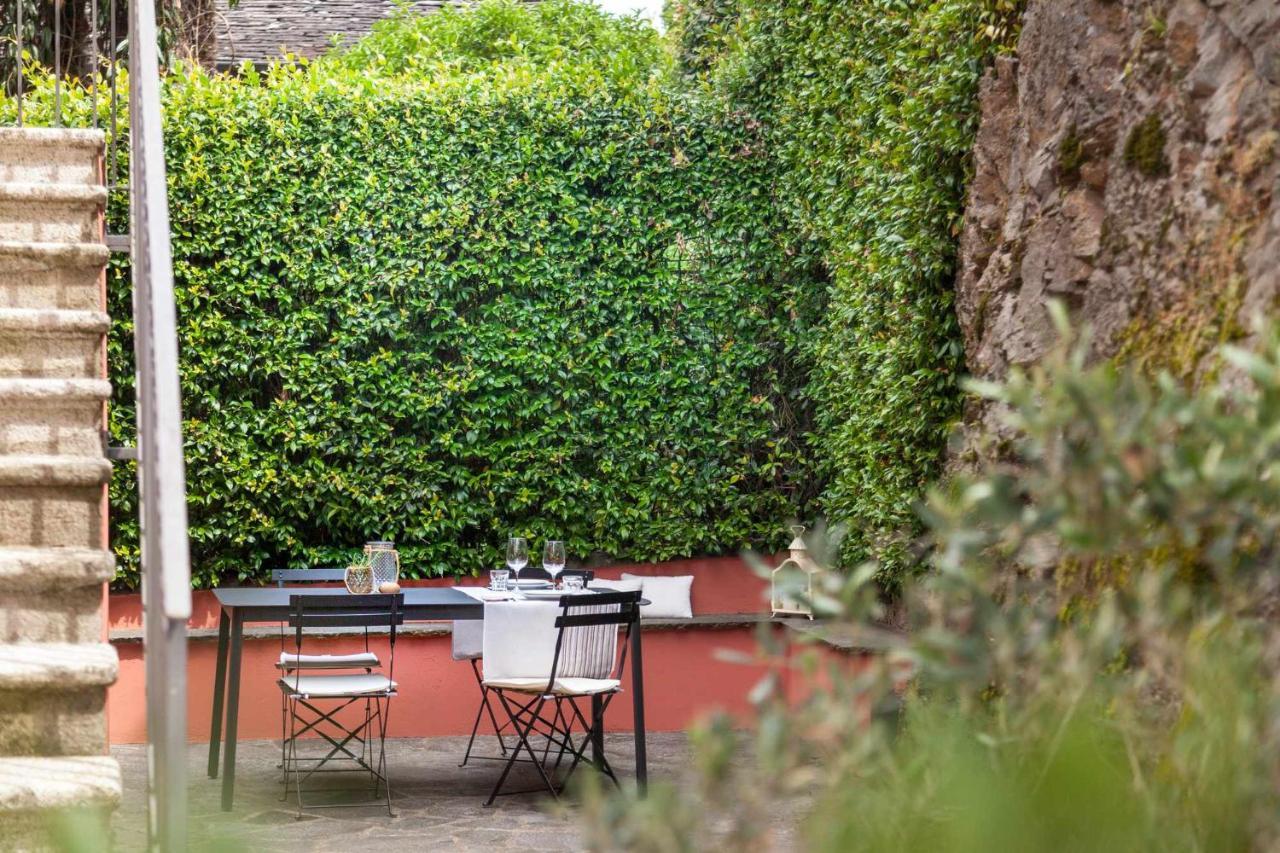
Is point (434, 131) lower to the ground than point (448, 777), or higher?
higher

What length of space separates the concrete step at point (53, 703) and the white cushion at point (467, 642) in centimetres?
325

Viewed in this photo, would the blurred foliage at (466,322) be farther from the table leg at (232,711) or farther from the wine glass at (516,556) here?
the table leg at (232,711)

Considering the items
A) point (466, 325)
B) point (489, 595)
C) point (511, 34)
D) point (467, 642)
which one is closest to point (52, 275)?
point (489, 595)

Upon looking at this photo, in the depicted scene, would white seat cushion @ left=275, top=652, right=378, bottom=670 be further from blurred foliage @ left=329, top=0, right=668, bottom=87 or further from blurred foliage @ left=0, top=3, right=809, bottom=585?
blurred foliage @ left=329, top=0, right=668, bottom=87

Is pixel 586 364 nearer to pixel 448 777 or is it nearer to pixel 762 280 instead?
pixel 762 280

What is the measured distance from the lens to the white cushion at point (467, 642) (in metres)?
5.79

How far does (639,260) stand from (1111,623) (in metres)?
5.77

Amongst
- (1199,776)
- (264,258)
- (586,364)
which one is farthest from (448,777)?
(1199,776)

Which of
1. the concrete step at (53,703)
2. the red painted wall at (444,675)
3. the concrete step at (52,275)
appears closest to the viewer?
the concrete step at (53,703)

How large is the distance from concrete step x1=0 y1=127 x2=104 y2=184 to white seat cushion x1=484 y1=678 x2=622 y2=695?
7.40ft

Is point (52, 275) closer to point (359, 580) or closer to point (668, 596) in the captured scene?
point (359, 580)

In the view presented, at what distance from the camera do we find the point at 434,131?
6.84 meters

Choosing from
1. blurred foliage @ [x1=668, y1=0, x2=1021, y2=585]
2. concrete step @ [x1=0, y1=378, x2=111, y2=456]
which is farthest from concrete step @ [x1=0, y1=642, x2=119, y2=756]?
blurred foliage @ [x1=668, y1=0, x2=1021, y2=585]

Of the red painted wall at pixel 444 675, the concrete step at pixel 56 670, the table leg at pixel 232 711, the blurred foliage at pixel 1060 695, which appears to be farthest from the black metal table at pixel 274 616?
the blurred foliage at pixel 1060 695
